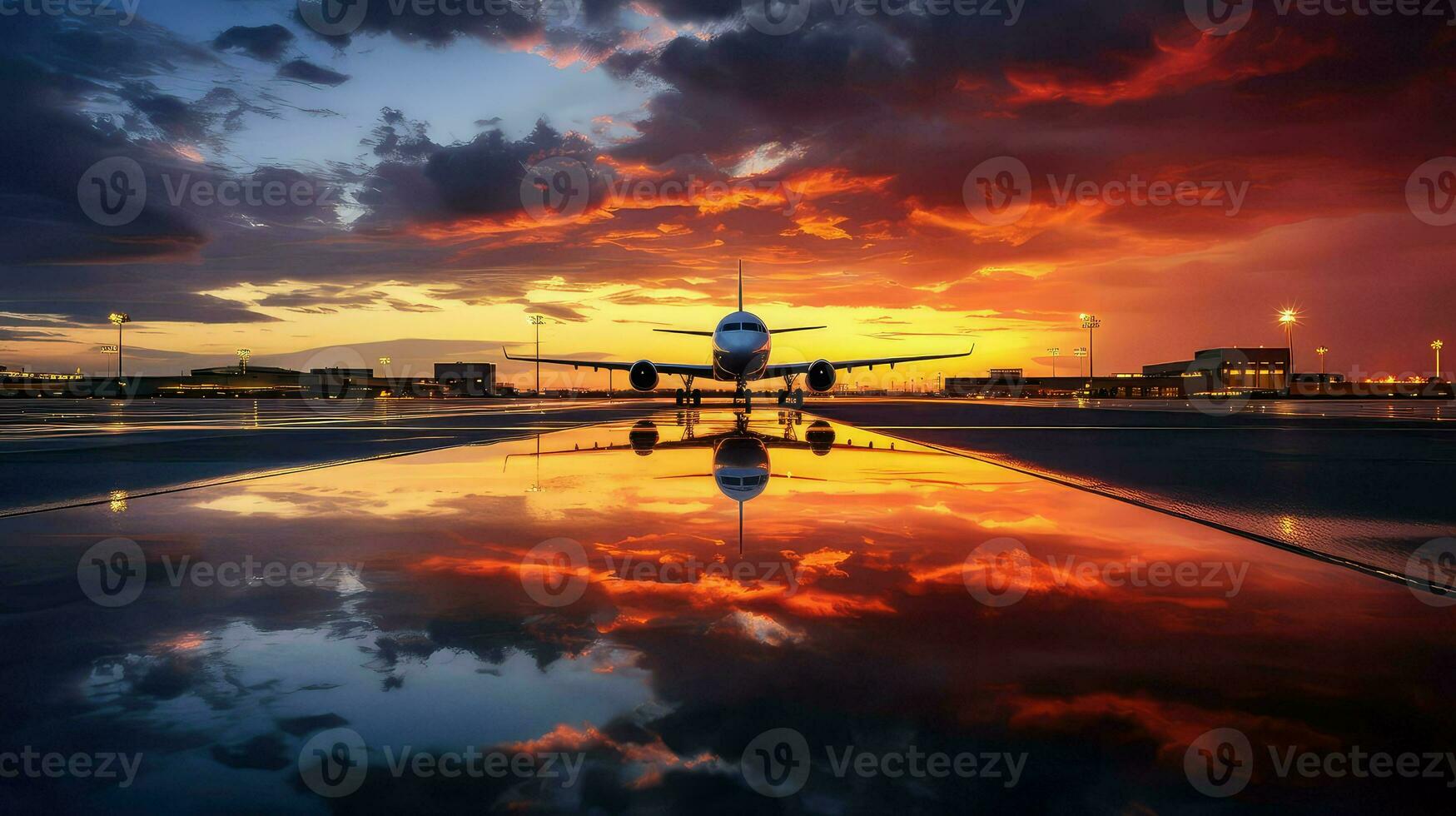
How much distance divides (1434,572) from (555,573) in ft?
23.8

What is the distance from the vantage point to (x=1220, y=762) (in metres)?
2.95

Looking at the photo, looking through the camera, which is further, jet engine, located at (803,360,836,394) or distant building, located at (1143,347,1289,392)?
distant building, located at (1143,347,1289,392)

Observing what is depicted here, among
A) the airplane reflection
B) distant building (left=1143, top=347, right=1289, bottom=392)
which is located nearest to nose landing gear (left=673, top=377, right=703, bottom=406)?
the airplane reflection

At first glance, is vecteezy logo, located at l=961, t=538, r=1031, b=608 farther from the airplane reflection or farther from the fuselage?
the fuselage

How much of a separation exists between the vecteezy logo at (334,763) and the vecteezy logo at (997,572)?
3.99 metres

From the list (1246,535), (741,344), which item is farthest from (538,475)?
(741,344)

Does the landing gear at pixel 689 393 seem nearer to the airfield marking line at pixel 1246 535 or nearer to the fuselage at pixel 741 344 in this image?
the fuselage at pixel 741 344

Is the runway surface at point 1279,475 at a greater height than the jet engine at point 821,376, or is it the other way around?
the jet engine at point 821,376

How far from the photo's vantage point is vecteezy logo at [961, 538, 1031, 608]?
522 cm

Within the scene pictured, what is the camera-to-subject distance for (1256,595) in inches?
205

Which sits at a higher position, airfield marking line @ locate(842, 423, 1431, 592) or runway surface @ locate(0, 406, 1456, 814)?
runway surface @ locate(0, 406, 1456, 814)

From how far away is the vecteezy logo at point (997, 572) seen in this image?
5.22m

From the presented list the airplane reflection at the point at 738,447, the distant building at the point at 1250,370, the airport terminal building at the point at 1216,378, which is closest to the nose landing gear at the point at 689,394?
the airplane reflection at the point at 738,447

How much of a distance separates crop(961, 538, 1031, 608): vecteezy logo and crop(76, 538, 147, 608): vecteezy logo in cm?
628
